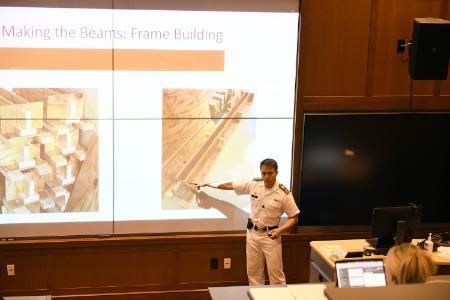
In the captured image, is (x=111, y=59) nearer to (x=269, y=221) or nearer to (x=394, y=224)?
(x=269, y=221)

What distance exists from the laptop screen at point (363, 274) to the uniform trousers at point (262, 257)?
6.39ft

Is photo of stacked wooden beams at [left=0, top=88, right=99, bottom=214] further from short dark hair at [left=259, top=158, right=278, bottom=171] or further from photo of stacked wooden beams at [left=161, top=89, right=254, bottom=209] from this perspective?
short dark hair at [left=259, top=158, right=278, bottom=171]

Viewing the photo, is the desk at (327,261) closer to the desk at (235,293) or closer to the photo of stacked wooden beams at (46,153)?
the desk at (235,293)

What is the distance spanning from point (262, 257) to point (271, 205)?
21.3 inches

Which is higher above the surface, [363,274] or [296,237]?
[363,274]

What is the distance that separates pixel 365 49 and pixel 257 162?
155 cm

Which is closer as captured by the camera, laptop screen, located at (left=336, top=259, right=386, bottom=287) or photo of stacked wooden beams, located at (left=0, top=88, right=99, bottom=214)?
laptop screen, located at (left=336, top=259, right=386, bottom=287)

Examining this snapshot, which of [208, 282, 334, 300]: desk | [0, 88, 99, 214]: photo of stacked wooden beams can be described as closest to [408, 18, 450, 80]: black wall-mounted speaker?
[208, 282, 334, 300]: desk

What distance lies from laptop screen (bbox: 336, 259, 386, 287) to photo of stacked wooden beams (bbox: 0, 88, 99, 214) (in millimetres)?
2839

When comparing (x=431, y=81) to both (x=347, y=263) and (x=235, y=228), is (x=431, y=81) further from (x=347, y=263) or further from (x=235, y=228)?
(x=347, y=263)

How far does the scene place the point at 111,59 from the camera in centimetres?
560

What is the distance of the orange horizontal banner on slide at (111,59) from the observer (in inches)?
215

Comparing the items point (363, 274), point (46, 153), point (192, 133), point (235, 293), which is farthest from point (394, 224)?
point (46, 153)

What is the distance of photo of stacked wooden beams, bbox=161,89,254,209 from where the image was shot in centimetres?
578
